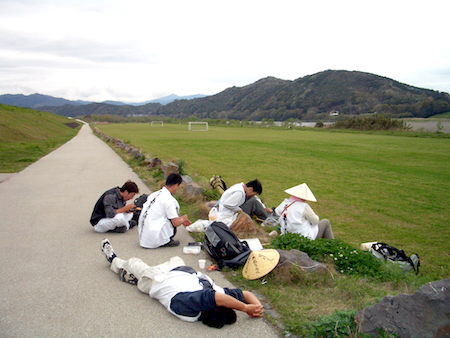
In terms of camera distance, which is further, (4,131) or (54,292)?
(4,131)

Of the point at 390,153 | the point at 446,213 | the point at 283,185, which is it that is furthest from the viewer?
the point at 390,153

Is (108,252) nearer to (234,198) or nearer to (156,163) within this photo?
(234,198)

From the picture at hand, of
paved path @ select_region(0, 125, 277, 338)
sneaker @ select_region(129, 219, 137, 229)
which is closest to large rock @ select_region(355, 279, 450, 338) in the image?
paved path @ select_region(0, 125, 277, 338)

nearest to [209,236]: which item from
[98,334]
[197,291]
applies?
[197,291]

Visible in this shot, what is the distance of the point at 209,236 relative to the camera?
4.60m

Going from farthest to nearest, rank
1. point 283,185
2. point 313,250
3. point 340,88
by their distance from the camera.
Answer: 1. point 340,88
2. point 283,185
3. point 313,250

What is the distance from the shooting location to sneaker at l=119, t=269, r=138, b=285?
3.87 meters

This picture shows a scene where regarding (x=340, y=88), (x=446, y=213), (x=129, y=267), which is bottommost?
(x=446, y=213)

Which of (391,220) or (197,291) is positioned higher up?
(197,291)

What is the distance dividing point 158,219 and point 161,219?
46 millimetres

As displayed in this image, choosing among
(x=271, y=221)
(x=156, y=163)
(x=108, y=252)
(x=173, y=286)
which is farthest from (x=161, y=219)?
(x=156, y=163)

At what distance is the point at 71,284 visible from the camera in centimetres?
388

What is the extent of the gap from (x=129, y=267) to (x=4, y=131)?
25633mm

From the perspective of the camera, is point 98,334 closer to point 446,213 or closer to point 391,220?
point 391,220
